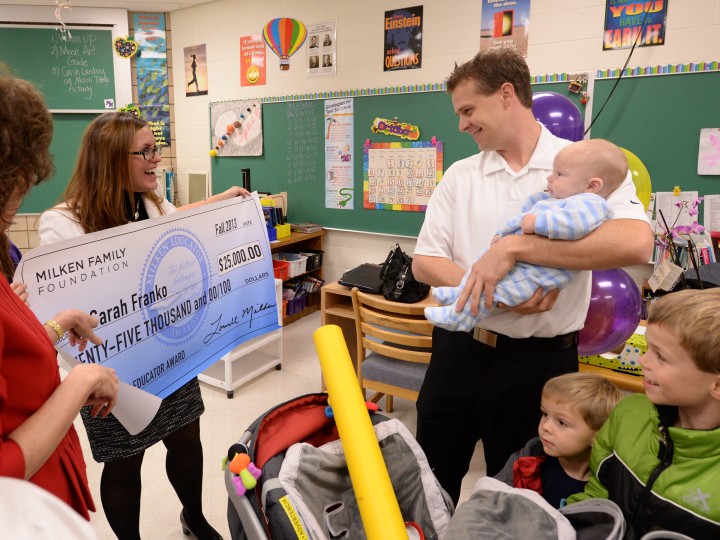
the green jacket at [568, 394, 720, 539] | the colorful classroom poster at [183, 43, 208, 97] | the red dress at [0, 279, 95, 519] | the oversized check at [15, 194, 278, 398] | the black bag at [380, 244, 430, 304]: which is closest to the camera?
the red dress at [0, 279, 95, 519]

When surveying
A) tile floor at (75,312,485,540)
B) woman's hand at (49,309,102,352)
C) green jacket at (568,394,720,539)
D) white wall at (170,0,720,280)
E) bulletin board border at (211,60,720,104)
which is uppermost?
white wall at (170,0,720,280)

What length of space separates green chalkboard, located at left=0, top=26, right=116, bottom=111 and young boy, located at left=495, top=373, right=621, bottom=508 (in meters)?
5.36

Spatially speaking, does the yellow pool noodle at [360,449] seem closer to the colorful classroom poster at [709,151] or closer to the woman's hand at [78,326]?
the woman's hand at [78,326]

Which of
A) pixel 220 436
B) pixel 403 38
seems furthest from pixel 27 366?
pixel 403 38

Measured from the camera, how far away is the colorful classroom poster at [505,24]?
3428mm

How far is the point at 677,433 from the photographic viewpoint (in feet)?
3.15

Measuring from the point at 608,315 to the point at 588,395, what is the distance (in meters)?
0.72

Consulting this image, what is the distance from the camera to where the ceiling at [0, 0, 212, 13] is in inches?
190

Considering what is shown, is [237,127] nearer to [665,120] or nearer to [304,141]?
[304,141]

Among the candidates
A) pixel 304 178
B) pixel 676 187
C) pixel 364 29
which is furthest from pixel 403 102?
pixel 676 187

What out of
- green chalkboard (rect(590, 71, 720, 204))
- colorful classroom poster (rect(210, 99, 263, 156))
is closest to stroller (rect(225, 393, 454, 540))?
green chalkboard (rect(590, 71, 720, 204))

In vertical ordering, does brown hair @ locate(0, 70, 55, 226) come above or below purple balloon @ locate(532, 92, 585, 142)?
below

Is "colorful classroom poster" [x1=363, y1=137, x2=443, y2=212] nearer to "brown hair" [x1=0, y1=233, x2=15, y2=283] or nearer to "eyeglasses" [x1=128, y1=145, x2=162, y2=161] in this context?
"eyeglasses" [x1=128, y1=145, x2=162, y2=161]

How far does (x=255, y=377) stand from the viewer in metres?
3.63
